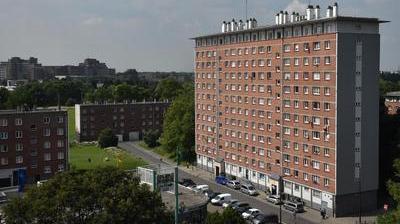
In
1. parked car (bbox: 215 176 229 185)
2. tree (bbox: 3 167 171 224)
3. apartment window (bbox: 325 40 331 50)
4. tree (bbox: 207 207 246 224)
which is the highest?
apartment window (bbox: 325 40 331 50)

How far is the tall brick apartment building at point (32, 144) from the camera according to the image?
64.6m

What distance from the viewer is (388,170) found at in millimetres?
59312

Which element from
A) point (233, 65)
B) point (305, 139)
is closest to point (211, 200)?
point (305, 139)

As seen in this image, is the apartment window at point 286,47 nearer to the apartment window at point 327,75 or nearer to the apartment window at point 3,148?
the apartment window at point 327,75

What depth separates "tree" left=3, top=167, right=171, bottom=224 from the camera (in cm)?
3097

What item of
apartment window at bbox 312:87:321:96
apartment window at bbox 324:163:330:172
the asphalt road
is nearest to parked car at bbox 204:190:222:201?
the asphalt road

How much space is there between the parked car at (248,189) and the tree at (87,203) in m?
29.4

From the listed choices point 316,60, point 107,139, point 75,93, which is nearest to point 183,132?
point 107,139

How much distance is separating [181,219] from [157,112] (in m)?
75.3

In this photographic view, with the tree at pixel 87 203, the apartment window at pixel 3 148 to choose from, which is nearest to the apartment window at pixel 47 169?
the apartment window at pixel 3 148

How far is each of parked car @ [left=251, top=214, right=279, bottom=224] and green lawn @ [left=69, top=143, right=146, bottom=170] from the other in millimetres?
33334

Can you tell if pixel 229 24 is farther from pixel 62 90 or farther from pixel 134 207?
pixel 62 90

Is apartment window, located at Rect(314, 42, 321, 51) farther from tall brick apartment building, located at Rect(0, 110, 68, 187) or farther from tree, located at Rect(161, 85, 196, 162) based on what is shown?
tree, located at Rect(161, 85, 196, 162)

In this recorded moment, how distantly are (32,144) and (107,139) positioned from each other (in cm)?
3481
